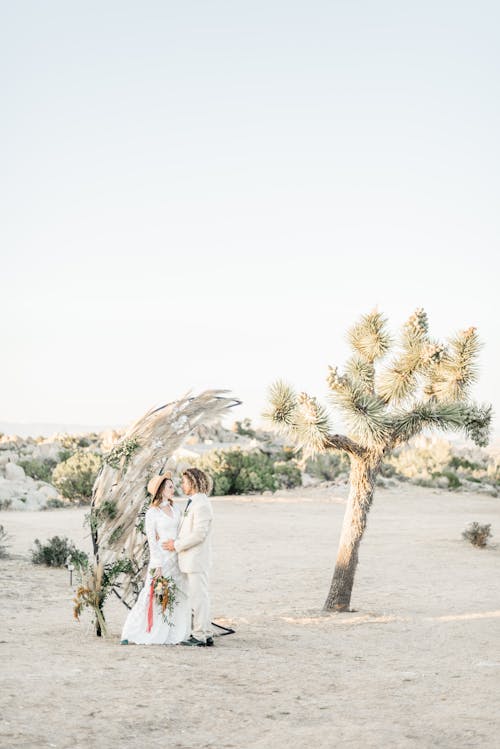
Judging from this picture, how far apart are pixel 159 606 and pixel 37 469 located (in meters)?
25.0

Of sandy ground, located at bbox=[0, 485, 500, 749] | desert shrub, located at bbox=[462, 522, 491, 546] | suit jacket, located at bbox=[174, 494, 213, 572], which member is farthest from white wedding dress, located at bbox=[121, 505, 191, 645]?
desert shrub, located at bbox=[462, 522, 491, 546]

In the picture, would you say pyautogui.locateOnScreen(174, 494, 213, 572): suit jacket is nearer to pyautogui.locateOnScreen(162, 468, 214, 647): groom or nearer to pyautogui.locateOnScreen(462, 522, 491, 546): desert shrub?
pyautogui.locateOnScreen(162, 468, 214, 647): groom

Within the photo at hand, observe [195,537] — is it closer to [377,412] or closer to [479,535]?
[377,412]

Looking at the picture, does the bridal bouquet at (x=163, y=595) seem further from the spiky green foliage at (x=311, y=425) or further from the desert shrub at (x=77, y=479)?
the desert shrub at (x=77, y=479)

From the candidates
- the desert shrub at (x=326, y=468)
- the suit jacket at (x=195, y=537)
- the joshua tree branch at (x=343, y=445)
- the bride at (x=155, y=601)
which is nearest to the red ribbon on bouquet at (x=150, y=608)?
the bride at (x=155, y=601)

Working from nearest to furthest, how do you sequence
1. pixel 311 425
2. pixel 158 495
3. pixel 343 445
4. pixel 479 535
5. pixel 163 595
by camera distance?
1. pixel 163 595
2. pixel 158 495
3. pixel 311 425
4. pixel 343 445
5. pixel 479 535

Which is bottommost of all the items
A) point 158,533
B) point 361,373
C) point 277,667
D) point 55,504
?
point 55,504

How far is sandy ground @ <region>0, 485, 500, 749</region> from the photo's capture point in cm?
568

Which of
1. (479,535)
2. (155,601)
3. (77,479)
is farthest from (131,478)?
(77,479)

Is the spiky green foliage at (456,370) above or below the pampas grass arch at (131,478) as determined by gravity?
above

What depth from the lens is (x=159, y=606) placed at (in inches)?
323

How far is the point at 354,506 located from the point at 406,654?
8.23 ft

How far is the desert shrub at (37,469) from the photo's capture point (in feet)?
104

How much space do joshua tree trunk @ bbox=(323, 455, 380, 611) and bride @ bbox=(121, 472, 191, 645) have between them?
2.94 m
